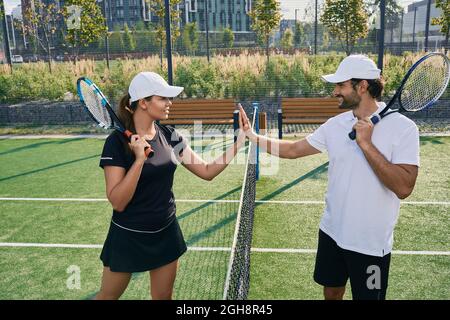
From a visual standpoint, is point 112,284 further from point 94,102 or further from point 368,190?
point 368,190

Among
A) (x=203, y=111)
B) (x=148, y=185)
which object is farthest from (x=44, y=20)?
(x=148, y=185)

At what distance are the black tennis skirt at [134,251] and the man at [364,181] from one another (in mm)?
1280

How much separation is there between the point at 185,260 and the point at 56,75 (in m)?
14.7

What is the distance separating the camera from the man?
120 inches

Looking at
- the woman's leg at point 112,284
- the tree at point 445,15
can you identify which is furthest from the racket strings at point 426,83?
the tree at point 445,15

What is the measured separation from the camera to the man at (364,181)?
3051 mm

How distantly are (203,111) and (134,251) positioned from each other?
1036 cm

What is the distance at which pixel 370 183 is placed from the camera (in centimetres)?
317

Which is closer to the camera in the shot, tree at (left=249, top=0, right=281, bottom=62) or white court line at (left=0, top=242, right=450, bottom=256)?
white court line at (left=0, top=242, right=450, bottom=256)

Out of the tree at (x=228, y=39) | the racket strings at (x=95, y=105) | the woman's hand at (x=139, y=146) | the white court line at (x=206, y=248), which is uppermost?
the tree at (x=228, y=39)

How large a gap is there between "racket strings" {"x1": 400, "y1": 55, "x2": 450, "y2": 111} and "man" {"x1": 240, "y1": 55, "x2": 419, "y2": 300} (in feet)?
2.90

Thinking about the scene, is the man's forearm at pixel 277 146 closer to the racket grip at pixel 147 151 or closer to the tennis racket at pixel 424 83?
the tennis racket at pixel 424 83

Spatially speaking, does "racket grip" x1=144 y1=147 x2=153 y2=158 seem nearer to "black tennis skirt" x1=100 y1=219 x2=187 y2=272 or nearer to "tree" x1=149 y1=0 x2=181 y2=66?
"black tennis skirt" x1=100 y1=219 x2=187 y2=272

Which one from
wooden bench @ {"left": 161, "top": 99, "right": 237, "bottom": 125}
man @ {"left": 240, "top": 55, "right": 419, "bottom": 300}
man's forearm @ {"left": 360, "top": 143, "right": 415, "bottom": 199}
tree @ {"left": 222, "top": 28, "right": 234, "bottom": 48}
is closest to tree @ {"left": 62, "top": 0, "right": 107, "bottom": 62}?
wooden bench @ {"left": 161, "top": 99, "right": 237, "bottom": 125}
